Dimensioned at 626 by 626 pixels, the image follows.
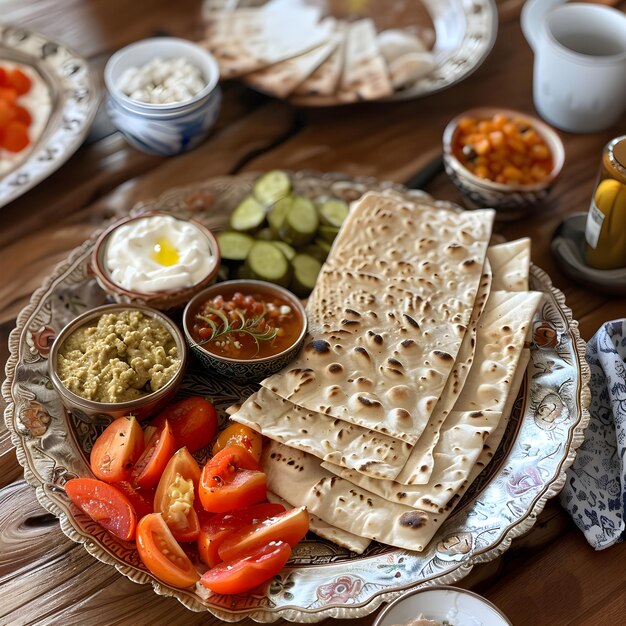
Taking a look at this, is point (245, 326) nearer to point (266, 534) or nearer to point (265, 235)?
point (265, 235)

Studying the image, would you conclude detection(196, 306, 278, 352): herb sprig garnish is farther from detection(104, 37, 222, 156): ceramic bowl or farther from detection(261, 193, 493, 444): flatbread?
detection(104, 37, 222, 156): ceramic bowl

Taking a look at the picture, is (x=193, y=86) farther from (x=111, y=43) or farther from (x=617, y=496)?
(x=617, y=496)

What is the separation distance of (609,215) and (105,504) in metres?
2.32

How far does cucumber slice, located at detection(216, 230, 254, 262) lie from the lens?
3.42m

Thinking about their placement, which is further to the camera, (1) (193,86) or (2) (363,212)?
(1) (193,86)

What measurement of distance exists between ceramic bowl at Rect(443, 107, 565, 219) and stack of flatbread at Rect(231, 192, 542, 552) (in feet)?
0.94

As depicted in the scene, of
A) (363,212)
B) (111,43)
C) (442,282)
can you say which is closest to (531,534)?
(442,282)

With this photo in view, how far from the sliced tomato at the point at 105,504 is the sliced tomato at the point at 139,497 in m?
0.03

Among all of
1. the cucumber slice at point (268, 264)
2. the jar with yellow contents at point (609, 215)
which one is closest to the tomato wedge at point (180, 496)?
the cucumber slice at point (268, 264)

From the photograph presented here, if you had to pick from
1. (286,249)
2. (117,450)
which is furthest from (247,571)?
(286,249)

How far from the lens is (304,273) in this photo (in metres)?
3.37

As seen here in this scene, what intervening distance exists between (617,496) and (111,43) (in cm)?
367

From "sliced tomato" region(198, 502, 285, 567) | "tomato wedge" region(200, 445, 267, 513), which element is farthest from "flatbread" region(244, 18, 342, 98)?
"sliced tomato" region(198, 502, 285, 567)

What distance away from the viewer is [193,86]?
12.6ft
